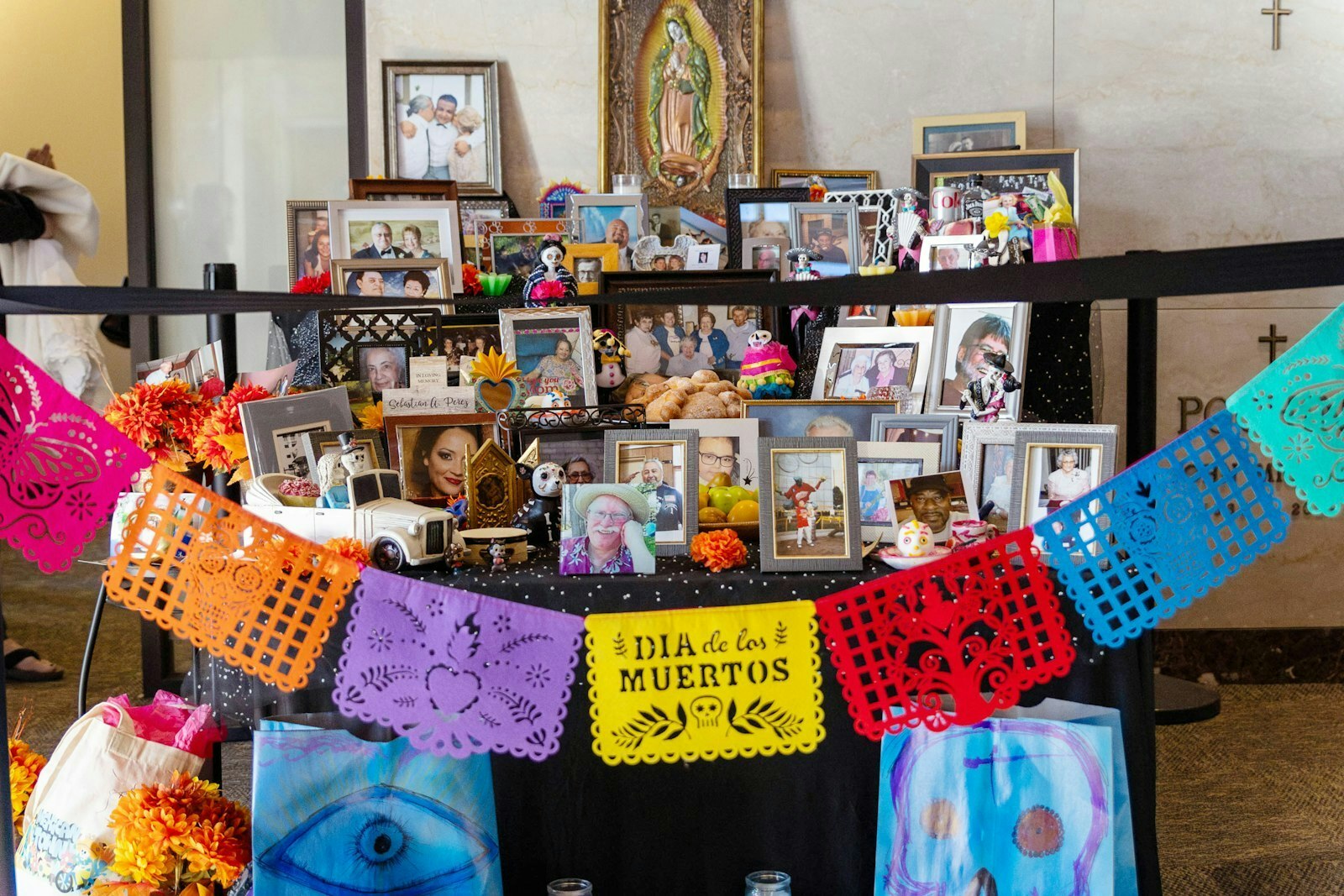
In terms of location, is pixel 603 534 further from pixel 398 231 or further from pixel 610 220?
pixel 610 220

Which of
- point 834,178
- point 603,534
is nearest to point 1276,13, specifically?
point 834,178

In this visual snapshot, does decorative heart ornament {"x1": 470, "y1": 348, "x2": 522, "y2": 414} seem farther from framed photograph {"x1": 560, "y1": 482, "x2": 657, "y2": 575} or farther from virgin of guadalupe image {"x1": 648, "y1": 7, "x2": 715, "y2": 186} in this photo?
virgin of guadalupe image {"x1": 648, "y1": 7, "x2": 715, "y2": 186}

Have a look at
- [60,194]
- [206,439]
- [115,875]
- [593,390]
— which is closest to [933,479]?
[593,390]

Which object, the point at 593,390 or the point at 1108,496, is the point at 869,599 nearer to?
the point at 1108,496

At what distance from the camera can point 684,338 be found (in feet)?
8.52

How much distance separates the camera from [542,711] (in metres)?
1.55

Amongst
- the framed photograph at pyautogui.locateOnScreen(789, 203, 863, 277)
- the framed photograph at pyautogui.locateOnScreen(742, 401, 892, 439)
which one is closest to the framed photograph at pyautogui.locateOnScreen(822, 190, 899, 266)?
the framed photograph at pyautogui.locateOnScreen(789, 203, 863, 277)

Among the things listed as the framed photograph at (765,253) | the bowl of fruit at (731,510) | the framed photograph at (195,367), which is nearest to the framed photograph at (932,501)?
the bowl of fruit at (731,510)

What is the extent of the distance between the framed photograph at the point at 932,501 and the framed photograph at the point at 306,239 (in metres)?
1.70

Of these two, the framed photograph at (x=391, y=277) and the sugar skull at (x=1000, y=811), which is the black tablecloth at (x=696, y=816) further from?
the framed photograph at (x=391, y=277)

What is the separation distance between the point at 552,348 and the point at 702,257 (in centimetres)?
65

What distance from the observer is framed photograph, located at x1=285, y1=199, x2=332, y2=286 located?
2.99m

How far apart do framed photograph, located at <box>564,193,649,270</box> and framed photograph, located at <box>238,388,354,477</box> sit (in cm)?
100

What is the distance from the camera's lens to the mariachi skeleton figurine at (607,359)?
2.45 m
